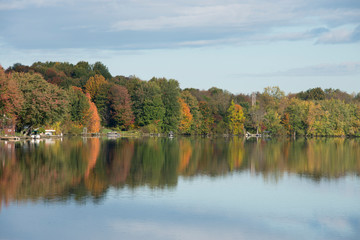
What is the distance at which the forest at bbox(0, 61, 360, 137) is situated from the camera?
329ft

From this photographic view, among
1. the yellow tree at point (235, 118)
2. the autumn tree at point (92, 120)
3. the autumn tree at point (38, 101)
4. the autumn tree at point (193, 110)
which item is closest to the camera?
the autumn tree at point (38, 101)

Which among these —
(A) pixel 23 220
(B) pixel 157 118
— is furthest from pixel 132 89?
(A) pixel 23 220

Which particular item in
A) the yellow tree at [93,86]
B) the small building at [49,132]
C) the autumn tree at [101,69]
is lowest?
the small building at [49,132]

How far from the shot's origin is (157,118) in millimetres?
111250

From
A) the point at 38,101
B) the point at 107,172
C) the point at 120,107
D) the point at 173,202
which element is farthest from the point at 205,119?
the point at 173,202

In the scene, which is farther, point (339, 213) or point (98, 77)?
point (98, 77)

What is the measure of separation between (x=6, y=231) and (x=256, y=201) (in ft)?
34.0

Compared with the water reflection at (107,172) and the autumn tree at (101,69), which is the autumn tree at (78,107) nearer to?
the autumn tree at (101,69)

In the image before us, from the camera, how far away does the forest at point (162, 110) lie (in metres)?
100

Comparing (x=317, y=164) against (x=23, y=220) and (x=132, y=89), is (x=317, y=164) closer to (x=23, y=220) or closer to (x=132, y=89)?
(x=23, y=220)

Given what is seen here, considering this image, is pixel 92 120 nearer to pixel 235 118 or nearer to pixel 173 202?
pixel 235 118

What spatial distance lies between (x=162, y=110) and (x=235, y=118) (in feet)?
84.6

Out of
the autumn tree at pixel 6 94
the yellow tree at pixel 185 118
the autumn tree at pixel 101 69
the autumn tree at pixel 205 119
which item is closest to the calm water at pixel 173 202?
the autumn tree at pixel 6 94

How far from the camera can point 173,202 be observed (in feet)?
64.4
